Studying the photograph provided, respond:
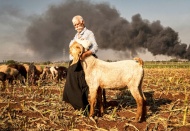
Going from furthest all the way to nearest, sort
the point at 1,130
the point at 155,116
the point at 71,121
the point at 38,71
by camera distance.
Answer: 1. the point at 38,71
2. the point at 155,116
3. the point at 71,121
4. the point at 1,130

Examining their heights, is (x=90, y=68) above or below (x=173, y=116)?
above

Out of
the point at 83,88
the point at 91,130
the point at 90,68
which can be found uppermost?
the point at 90,68

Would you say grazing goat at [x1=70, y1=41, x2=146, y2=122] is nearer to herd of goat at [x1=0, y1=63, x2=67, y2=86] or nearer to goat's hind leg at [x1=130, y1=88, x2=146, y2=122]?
goat's hind leg at [x1=130, y1=88, x2=146, y2=122]

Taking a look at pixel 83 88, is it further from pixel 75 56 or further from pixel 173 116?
pixel 173 116

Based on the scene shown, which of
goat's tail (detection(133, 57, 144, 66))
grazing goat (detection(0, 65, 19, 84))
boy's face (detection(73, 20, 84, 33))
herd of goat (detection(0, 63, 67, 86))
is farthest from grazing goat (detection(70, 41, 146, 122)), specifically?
grazing goat (detection(0, 65, 19, 84))

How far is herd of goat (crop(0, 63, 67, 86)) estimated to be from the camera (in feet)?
46.0

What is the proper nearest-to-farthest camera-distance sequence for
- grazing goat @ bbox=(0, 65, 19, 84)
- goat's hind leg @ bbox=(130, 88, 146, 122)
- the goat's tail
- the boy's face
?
goat's hind leg @ bbox=(130, 88, 146, 122) < the goat's tail < the boy's face < grazing goat @ bbox=(0, 65, 19, 84)

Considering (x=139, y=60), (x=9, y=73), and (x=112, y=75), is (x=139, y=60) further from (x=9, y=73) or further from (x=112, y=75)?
(x=9, y=73)

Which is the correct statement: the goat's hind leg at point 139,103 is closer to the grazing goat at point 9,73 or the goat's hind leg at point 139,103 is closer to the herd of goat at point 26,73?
the herd of goat at point 26,73

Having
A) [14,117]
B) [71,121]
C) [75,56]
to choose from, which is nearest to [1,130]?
[14,117]

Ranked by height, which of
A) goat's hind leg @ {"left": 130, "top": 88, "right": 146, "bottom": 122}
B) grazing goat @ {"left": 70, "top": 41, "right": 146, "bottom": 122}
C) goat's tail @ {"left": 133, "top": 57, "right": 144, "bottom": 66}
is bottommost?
goat's hind leg @ {"left": 130, "top": 88, "right": 146, "bottom": 122}

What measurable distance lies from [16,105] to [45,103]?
0.81m

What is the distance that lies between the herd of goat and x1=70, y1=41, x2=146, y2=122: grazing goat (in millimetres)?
7401

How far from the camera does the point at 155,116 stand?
6.77 m
